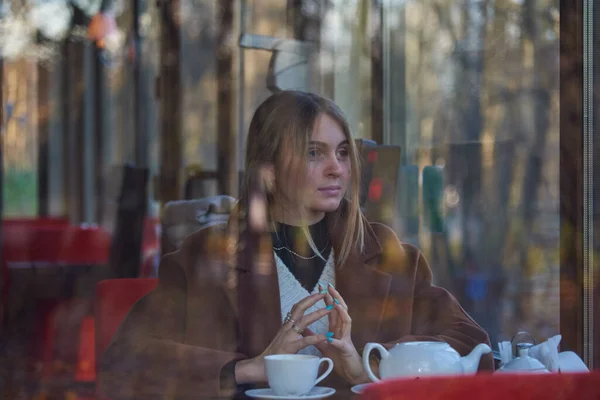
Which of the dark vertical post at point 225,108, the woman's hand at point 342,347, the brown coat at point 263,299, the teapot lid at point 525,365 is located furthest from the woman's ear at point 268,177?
the dark vertical post at point 225,108

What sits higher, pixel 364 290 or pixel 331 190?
pixel 331 190

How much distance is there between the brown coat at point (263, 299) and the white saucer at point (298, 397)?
0.91 feet

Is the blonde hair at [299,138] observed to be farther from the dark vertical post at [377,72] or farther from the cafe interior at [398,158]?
the dark vertical post at [377,72]

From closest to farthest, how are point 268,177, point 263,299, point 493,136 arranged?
point 263,299 < point 268,177 < point 493,136

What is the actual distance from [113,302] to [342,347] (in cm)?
52

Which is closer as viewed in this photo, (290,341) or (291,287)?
(290,341)

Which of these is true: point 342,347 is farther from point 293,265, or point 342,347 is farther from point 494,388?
point 494,388

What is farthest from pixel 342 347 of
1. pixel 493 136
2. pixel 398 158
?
pixel 493 136

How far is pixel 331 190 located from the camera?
171 cm

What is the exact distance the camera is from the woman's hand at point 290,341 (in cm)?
141

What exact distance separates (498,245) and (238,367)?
1.36 meters

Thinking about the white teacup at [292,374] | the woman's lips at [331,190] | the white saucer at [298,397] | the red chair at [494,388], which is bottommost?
the white saucer at [298,397]

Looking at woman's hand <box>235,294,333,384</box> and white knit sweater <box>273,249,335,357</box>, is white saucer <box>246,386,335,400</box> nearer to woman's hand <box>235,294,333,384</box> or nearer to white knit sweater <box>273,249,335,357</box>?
woman's hand <box>235,294,333,384</box>

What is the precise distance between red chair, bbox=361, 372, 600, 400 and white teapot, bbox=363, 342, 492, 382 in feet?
1.12
